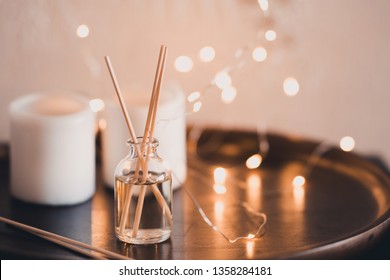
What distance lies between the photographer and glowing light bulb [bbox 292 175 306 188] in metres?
1.08

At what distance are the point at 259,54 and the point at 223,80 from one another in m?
0.08

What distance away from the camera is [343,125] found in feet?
4.50

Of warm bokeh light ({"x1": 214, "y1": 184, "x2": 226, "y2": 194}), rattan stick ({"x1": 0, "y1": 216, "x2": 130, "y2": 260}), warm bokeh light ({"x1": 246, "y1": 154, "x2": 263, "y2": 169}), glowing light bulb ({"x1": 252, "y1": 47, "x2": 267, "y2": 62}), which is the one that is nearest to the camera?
rattan stick ({"x1": 0, "y1": 216, "x2": 130, "y2": 260})

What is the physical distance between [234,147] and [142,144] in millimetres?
415

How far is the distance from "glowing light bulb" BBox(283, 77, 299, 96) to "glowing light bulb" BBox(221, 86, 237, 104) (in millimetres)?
93

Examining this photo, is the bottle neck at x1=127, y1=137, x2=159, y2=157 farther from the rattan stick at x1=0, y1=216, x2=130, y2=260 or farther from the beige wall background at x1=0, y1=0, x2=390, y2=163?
the beige wall background at x1=0, y1=0, x2=390, y2=163

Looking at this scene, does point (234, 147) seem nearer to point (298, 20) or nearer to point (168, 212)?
point (298, 20)

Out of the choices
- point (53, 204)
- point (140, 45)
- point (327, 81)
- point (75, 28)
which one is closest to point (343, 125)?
point (327, 81)

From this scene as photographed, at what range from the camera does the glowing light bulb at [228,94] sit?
1322mm

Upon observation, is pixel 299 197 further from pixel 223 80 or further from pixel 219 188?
pixel 223 80

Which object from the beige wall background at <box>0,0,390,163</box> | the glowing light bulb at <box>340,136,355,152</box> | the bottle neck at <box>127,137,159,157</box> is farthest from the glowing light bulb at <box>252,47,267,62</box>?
the bottle neck at <box>127,137,159,157</box>

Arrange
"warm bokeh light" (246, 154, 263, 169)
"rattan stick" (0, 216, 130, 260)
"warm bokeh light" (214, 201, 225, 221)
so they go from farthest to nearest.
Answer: "warm bokeh light" (246, 154, 263, 169) → "warm bokeh light" (214, 201, 225, 221) → "rattan stick" (0, 216, 130, 260)

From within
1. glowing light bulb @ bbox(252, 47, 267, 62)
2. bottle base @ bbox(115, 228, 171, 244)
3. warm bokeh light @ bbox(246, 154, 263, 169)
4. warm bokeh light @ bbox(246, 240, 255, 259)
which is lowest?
warm bokeh light @ bbox(246, 240, 255, 259)

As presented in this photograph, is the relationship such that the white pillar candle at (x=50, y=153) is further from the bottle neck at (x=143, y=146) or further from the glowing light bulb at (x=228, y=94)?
the glowing light bulb at (x=228, y=94)
